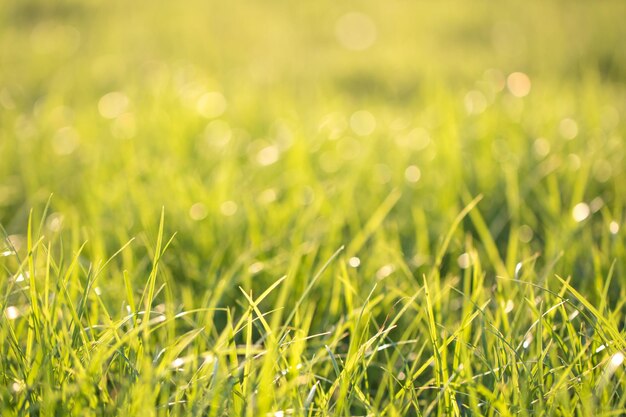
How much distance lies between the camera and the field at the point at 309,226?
3.26 feet

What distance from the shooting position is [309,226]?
5.50 ft

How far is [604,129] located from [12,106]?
2.29 metres

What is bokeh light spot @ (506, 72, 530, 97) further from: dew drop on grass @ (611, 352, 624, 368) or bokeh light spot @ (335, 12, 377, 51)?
dew drop on grass @ (611, 352, 624, 368)

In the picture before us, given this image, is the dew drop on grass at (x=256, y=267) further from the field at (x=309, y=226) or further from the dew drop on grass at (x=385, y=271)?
the dew drop on grass at (x=385, y=271)

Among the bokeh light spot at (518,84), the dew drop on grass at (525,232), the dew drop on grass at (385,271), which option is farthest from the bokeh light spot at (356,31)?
Answer: the dew drop on grass at (385,271)

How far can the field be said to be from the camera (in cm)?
99

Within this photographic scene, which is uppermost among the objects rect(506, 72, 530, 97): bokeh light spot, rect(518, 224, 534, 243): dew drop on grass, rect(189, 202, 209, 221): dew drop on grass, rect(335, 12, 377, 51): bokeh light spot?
rect(335, 12, 377, 51): bokeh light spot

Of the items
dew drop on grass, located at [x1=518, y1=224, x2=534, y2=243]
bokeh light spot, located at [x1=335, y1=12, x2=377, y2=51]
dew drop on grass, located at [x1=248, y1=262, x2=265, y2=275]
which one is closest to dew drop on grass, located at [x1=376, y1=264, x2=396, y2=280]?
dew drop on grass, located at [x1=248, y1=262, x2=265, y2=275]

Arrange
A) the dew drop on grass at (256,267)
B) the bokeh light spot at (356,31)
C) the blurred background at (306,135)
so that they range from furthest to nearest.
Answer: the bokeh light spot at (356,31), the blurred background at (306,135), the dew drop on grass at (256,267)

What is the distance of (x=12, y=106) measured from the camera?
8.63 feet

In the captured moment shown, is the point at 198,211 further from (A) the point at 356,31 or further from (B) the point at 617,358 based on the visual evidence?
(A) the point at 356,31

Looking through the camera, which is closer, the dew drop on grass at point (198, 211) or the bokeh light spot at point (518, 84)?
the dew drop on grass at point (198, 211)

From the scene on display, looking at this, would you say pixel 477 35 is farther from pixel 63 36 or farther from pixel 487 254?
pixel 487 254

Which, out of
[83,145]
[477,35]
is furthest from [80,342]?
[477,35]
